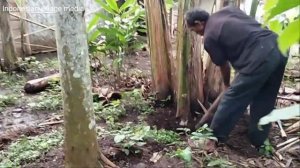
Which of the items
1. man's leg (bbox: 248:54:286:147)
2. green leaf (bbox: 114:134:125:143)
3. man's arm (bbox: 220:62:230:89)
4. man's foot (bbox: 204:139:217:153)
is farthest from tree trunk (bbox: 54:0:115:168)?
man's leg (bbox: 248:54:286:147)

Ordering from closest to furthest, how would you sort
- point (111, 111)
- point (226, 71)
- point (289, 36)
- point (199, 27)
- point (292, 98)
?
point (289, 36) → point (199, 27) → point (226, 71) → point (111, 111) → point (292, 98)

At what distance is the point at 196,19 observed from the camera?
3.39 metres

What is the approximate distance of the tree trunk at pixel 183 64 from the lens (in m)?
3.69

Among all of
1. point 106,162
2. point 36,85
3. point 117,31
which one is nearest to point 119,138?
point 106,162

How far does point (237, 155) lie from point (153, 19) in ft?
5.71

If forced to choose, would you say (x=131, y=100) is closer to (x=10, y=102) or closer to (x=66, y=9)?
(x=10, y=102)

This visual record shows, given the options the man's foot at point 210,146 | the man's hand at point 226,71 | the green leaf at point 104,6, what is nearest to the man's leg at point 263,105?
the man's hand at point 226,71

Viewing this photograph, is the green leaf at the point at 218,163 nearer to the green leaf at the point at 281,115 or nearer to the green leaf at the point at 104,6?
the green leaf at the point at 281,115

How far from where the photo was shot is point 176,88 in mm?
4211

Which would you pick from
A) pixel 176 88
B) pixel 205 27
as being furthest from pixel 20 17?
pixel 205 27

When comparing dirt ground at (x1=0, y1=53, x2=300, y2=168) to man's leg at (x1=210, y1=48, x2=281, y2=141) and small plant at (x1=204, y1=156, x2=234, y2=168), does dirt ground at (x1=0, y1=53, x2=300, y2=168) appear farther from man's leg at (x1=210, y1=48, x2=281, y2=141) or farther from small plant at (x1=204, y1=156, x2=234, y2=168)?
man's leg at (x1=210, y1=48, x2=281, y2=141)

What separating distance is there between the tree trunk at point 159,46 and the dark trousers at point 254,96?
1060 millimetres

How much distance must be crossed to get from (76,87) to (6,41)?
12.8ft

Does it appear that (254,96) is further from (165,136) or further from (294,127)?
(165,136)
